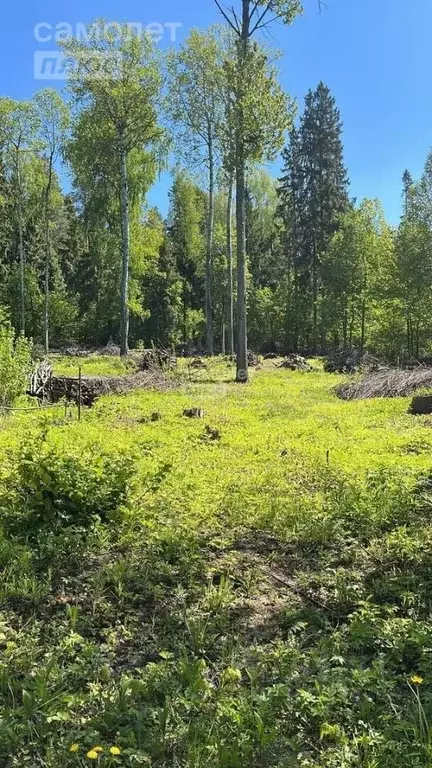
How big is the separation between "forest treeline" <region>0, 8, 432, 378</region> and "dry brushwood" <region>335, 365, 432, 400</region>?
3479mm

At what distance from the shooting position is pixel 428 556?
3797 millimetres

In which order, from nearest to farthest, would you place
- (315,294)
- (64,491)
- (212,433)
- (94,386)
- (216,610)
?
(216,610), (64,491), (212,433), (94,386), (315,294)

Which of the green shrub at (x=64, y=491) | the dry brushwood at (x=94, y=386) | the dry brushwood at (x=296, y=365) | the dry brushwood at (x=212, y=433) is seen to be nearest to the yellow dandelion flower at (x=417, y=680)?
the green shrub at (x=64, y=491)

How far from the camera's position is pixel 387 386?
12641 millimetres

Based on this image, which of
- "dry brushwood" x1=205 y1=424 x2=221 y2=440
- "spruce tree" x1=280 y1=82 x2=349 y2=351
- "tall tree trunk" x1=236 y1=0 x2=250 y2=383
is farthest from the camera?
"spruce tree" x1=280 y1=82 x2=349 y2=351

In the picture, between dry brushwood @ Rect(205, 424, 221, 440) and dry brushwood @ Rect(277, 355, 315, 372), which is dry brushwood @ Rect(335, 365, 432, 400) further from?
dry brushwood @ Rect(277, 355, 315, 372)

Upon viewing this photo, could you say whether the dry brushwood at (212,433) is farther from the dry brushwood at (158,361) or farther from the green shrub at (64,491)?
the dry brushwood at (158,361)

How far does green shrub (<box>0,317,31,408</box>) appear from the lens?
8945 mm

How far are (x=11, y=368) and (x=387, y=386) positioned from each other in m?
8.06

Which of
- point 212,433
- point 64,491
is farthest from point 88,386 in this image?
point 64,491

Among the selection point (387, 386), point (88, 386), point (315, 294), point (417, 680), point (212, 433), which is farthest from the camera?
point (315, 294)

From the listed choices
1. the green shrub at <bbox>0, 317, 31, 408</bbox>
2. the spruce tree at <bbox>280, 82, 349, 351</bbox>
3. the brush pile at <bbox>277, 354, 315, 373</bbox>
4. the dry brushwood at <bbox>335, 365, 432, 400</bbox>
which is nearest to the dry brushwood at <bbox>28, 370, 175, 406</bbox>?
the green shrub at <bbox>0, 317, 31, 408</bbox>

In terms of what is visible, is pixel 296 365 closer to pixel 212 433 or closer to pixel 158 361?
pixel 158 361

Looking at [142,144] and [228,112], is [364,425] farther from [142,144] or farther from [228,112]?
[142,144]
